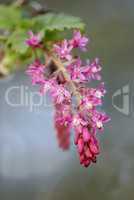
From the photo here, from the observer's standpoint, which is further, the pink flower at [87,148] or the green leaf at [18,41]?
the green leaf at [18,41]

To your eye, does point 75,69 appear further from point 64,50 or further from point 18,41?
point 18,41

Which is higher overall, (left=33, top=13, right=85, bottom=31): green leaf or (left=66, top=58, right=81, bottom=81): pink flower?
(left=33, top=13, right=85, bottom=31): green leaf

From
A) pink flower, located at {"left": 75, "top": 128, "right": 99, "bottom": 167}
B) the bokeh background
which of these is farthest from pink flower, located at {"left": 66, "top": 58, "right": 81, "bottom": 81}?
the bokeh background

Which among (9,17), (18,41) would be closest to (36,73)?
(18,41)

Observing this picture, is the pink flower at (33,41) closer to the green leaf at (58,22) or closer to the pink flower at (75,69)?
the green leaf at (58,22)

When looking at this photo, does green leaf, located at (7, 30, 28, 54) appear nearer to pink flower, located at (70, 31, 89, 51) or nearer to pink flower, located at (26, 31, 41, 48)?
pink flower, located at (26, 31, 41, 48)

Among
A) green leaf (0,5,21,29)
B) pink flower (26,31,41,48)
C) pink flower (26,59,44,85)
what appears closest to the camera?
pink flower (26,59,44,85)

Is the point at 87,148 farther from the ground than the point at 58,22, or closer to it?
closer to it

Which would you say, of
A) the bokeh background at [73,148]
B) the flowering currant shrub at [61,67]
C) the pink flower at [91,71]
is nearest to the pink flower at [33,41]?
the flowering currant shrub at [61,67]
